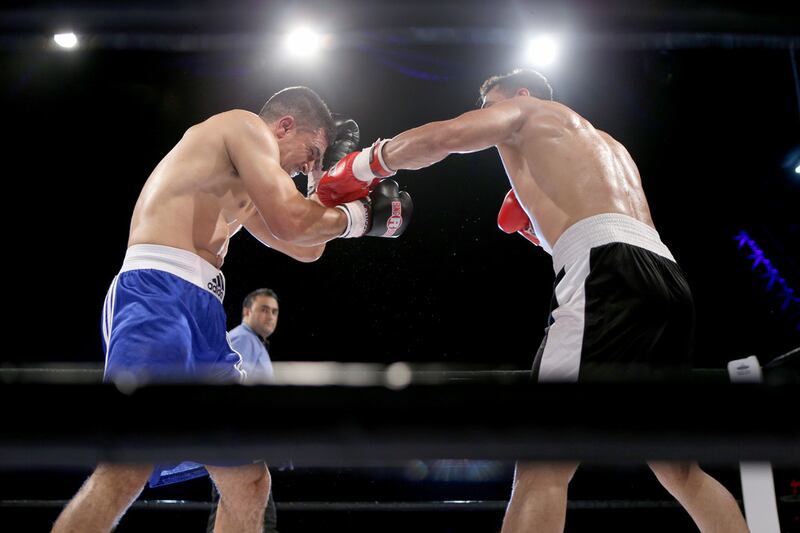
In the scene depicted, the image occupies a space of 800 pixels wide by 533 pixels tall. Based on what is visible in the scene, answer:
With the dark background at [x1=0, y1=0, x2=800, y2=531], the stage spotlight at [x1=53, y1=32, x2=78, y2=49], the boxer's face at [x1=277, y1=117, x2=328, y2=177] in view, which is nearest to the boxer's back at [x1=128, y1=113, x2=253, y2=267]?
the boxer's face at [x1=277, y1=117, x2=328, y2=177]

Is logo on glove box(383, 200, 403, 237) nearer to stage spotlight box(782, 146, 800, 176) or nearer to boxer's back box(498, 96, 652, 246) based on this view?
boxer's back box(498, 96, 652, 246)

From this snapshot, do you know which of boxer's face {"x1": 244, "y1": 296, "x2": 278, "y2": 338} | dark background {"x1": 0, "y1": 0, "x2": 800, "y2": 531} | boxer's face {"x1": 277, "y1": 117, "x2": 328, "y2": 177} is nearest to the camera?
boxer's face {"x1": 277, "y1": 117, "x2": 328, "y2": 177}

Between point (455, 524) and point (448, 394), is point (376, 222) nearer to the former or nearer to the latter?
point (448, 394)

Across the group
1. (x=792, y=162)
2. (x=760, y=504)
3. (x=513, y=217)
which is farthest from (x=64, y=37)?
(x=792, y=162)

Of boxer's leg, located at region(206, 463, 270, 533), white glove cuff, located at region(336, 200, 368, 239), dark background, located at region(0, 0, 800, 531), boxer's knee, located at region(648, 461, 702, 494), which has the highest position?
dark background, located at region(0, 0, 800, 531)

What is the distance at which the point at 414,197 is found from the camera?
532 cm

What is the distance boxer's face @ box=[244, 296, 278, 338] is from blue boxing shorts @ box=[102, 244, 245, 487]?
6.04 feet

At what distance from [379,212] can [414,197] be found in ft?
10.6

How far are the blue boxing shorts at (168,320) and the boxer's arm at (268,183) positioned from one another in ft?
0.68

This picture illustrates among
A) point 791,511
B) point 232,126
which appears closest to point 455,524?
point 791,511

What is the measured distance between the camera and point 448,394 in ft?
1.22

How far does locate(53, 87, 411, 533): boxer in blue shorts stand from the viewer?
1.57 m

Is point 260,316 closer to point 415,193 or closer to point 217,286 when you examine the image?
point 217,286

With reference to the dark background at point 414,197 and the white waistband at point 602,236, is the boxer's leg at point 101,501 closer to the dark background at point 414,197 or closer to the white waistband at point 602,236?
the white waistband at point 602,236
